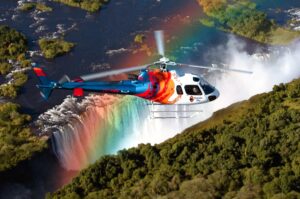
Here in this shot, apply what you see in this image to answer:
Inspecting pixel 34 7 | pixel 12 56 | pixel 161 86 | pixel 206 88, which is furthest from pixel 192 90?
pixel 34 7

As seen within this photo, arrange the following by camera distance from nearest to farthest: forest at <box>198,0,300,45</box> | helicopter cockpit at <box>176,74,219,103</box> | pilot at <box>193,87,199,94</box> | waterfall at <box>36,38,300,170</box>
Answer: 1. helicopter cockpit at <box>176,74,219,103</box>
2. pilot at <box>193,87,199,94</box>
3. waterfall at <box>36,38,300,170</box>
4. forest at <box>198,0,300,45</box>

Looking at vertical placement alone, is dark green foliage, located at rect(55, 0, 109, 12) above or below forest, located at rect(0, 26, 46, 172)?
above

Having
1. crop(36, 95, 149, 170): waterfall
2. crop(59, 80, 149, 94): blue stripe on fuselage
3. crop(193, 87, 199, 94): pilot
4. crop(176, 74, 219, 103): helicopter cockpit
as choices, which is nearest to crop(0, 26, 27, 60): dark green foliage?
crop(36, 95, 149, 170): waterfall

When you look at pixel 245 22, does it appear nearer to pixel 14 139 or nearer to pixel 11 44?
pixel 11 44

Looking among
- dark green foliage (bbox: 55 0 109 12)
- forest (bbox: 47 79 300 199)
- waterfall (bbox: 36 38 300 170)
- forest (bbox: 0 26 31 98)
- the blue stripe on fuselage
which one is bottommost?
forest (bbox: 47 79 300 199)

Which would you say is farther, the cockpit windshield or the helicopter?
the cockpit windshield

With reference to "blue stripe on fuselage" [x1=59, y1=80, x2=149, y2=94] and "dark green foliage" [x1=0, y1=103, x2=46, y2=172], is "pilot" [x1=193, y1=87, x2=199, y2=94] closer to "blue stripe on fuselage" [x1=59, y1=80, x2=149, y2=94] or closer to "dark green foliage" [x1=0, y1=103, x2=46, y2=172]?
"blue stripe on fuselage" [x1=59, y1=80, x2=149, y2=94]
